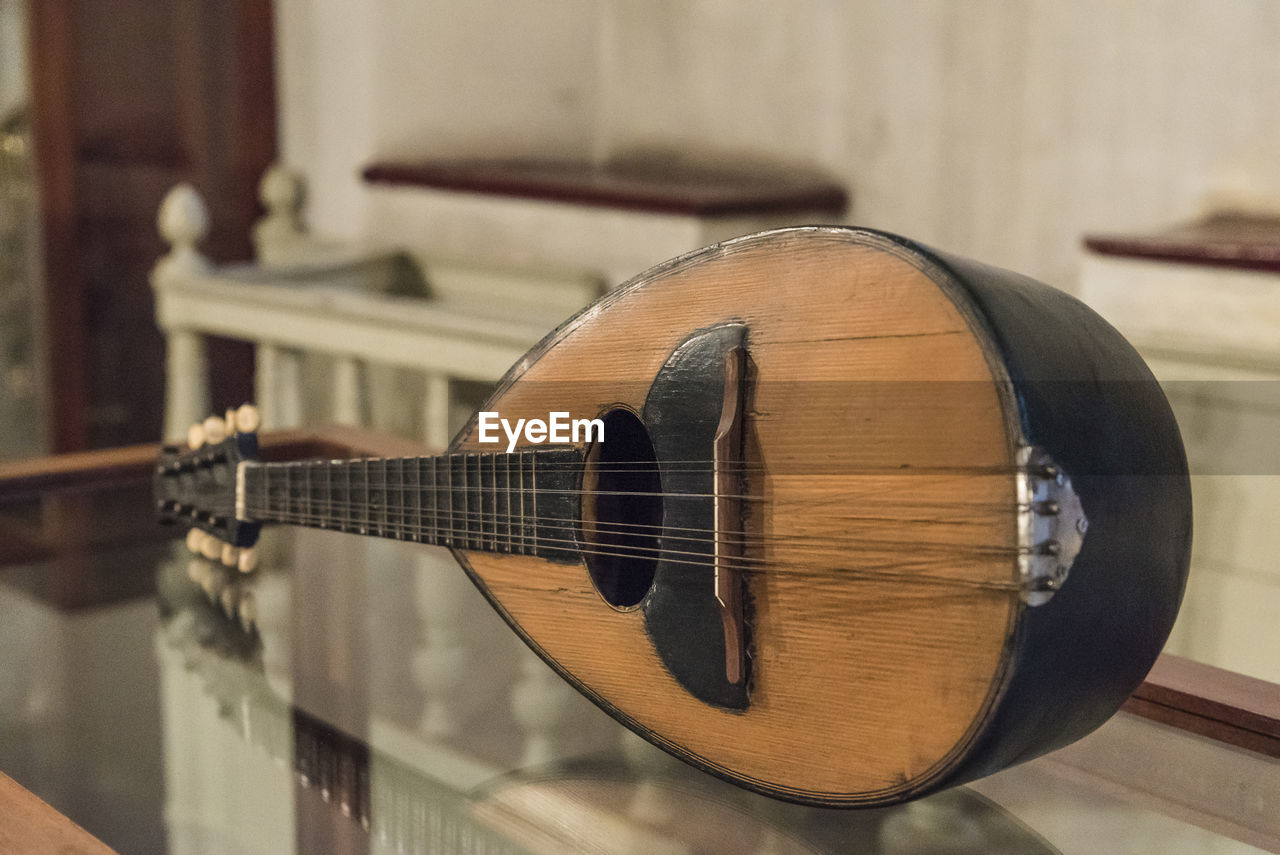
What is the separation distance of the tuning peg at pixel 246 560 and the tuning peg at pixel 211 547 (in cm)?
2

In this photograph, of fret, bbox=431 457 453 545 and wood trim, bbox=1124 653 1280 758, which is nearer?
wood trim, bbox=1124 653 1280 758

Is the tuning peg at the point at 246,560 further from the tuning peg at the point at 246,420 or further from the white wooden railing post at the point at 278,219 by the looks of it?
the white wooden railing post at the point at 278,219

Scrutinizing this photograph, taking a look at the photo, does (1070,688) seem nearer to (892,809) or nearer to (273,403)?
(892,809)

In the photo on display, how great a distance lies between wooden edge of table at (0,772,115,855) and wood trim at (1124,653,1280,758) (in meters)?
0.58

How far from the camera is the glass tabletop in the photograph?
0.65 meters

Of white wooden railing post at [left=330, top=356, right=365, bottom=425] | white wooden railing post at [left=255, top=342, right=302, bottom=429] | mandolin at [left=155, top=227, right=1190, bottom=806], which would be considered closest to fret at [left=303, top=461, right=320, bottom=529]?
mandolin at [left=155, top=227, right=1190, bottom=806]

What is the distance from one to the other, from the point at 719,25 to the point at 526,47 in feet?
1.48

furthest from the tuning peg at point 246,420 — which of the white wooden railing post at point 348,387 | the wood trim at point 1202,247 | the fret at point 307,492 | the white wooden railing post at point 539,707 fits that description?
the wood trim at point 1202,247

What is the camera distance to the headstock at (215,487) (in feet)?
3.49

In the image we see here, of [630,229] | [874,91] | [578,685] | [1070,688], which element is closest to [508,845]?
[578,685]

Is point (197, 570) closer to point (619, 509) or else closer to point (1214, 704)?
point (619, 509)

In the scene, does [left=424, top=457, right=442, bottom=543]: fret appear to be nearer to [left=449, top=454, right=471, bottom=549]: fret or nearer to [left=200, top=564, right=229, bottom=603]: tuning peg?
[left=449, top=454, right=471, bottom=549]: fret

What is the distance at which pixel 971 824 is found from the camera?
0.66m

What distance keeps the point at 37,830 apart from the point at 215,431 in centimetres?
51
